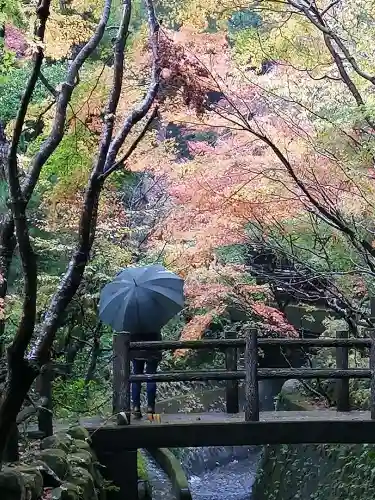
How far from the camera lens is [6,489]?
13.5ft

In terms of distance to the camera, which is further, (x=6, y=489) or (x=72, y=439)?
(x=72, y=439)

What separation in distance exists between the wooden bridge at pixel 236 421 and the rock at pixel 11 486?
255 cm

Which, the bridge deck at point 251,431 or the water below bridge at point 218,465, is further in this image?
the water below bridge at point 218,465

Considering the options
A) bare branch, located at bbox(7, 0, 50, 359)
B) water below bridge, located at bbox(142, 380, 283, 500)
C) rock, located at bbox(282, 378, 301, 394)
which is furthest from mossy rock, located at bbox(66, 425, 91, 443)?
rock, located at bbox(282, 378, 301, 394)

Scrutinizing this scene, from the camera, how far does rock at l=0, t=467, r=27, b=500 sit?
13.5 ft

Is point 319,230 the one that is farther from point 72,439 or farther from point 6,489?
point 6,489

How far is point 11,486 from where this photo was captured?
163 inches

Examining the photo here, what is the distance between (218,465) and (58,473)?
9.58 m

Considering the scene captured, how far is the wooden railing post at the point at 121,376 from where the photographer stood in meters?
6.73

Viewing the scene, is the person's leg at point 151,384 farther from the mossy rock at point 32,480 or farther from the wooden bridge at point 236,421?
the mossy rock at point 32,480

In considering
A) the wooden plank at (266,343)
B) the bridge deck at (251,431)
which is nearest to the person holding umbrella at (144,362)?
the wooden plank at (266,343)

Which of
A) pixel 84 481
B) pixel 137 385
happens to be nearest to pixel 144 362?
pixel 137 385

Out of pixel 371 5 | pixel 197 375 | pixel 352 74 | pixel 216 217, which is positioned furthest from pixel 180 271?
pixel 371 5

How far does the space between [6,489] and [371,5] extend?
5.66m
